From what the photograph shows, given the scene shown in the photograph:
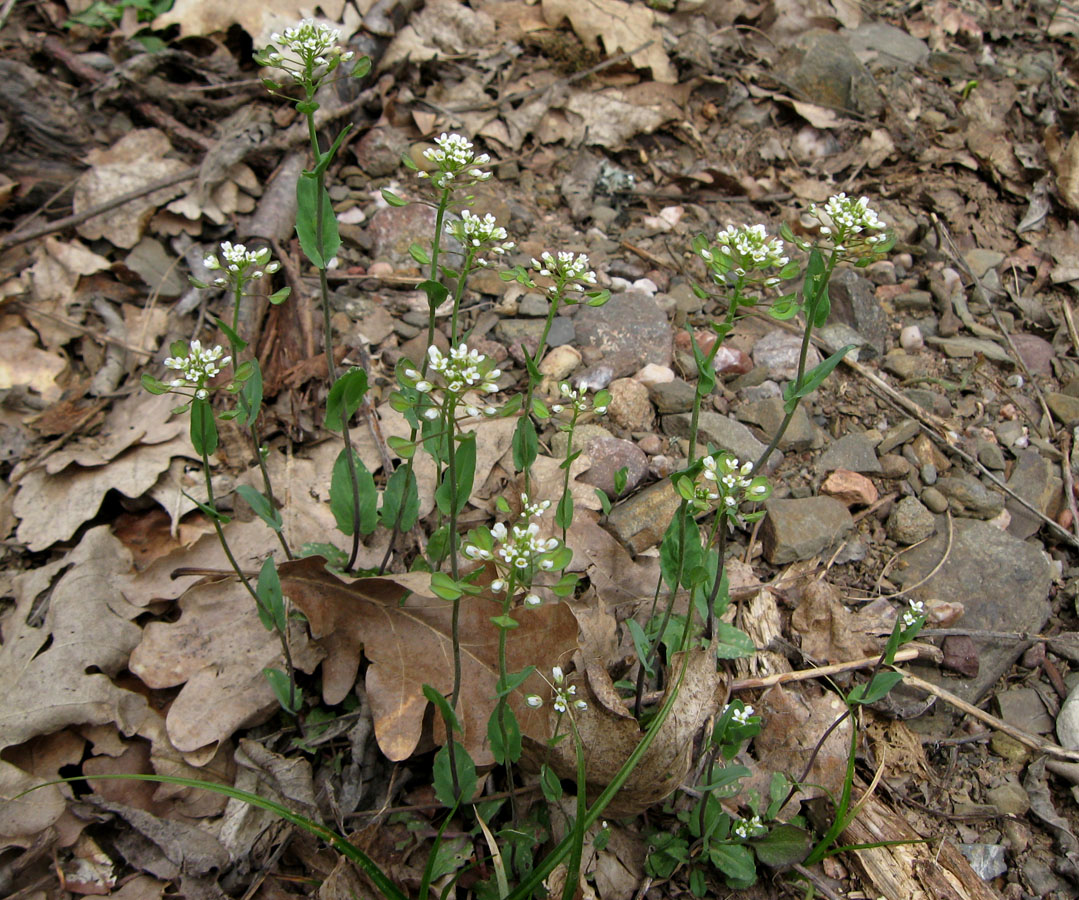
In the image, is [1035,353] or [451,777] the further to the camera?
[1035,353]

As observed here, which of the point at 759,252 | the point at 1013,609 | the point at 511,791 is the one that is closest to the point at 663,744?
the point at 511,791

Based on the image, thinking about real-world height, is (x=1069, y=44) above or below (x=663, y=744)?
above

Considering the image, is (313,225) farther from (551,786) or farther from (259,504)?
(551,786)

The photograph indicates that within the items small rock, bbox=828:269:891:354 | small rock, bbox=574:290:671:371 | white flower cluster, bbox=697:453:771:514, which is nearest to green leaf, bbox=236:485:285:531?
white flower cluster, bbox=697:453:771:514

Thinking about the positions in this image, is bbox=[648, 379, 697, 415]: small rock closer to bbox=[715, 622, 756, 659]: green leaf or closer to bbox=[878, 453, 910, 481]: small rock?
bbox=[878, 453, 910, 481]: small rock

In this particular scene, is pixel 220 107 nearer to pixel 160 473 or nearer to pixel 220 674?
pixel 160 473

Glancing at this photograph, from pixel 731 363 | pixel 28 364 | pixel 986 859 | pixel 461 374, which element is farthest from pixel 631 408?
pixel 28 364
